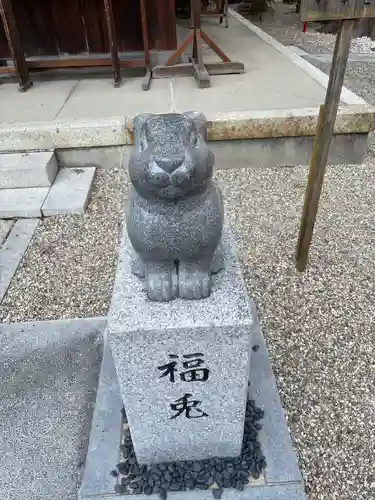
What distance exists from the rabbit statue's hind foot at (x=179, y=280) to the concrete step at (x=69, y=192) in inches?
99.2

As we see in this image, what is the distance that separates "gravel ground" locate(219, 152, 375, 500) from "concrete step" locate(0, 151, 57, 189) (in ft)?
5.71

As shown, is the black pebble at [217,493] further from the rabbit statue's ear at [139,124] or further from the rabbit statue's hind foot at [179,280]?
the rabbit statue's ear at [139,124]

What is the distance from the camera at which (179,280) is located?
1.55 meters

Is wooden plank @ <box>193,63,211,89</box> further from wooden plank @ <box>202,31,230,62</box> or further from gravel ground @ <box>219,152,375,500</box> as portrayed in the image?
gravel ground @ <box>219,152,375,500</box>

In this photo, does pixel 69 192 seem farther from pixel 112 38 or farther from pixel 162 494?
pixel 162 494

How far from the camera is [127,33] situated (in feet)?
18.7

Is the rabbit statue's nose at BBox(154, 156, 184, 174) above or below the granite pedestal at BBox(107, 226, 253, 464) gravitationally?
above

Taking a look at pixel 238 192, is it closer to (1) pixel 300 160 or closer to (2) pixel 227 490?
(1) pixel 300 160

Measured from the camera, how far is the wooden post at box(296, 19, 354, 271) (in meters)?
2.29

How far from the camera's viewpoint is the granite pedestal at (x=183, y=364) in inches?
58.4

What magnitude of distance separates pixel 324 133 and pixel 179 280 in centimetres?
159

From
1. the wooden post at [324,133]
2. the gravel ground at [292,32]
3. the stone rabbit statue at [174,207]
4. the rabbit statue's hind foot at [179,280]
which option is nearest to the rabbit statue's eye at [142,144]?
the stone rabbit statue at [174,207]

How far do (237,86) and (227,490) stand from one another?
4442 mm

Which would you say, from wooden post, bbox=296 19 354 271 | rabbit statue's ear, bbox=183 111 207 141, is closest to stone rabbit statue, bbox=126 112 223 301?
rabbit statue's ear, bbox=183 111 207 141
